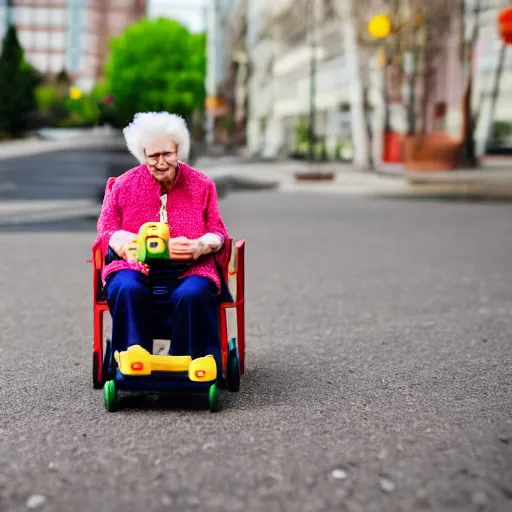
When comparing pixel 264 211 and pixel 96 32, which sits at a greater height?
pixel 96 32

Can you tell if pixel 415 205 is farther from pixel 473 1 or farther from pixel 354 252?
pixel 473 1

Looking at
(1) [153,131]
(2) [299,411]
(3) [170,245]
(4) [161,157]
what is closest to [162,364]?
(3) [170,245]

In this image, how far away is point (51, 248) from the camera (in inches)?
462

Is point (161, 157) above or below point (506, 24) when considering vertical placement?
below

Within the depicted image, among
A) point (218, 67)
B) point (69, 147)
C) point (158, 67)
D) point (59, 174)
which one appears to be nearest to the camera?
point (59, 174)

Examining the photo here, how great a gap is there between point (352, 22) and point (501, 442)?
33.0m

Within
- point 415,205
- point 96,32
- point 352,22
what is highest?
point 96,32

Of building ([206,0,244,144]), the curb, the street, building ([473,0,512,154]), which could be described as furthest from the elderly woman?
building ([206,0,244,144])

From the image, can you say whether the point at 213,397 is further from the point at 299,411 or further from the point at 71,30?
the point at 71,30

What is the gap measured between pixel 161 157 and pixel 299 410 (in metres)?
1.22

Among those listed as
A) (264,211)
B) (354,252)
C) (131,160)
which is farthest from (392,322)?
(131,160)

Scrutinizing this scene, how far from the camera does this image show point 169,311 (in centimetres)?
438

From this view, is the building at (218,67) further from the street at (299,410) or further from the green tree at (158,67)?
the street at (299,410)

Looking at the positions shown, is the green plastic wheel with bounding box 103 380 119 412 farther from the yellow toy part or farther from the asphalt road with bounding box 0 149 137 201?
the asphalt road with bounding box 0 149 137 201
